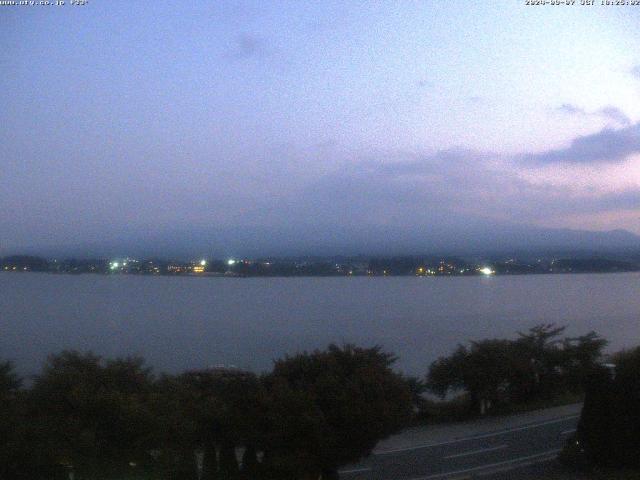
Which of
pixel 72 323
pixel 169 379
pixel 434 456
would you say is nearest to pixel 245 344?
pixel 72 323

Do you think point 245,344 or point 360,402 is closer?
point 360,402

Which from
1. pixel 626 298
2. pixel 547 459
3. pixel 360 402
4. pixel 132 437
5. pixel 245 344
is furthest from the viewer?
pixel 626 298

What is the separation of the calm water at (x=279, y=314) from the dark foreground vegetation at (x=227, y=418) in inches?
444

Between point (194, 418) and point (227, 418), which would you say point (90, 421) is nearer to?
point (194, 418)

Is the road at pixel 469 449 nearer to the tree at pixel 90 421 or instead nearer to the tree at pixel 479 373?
the tree at pixel 479 373

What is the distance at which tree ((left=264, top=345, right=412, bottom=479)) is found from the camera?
8.80 metres

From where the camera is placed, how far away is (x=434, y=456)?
1234 cm

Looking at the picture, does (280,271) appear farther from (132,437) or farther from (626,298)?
(132,437)

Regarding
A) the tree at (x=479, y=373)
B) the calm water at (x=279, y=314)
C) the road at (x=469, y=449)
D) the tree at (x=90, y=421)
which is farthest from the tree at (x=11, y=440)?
the calm water at (x=279, y=314)

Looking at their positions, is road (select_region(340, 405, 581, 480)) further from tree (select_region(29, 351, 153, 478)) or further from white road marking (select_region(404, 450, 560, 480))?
tree (select_region(29, 351, 153, 478))

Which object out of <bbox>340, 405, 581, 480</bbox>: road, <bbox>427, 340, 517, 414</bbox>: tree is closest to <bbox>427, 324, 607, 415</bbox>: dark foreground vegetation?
<bbox>427, 340, 517, 414</bbox>: tree

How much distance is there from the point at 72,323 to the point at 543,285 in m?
51.0

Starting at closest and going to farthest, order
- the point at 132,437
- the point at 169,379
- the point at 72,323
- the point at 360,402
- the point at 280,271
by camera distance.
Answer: the point at 132,437 → the point at 360,402 → the point at 169,379 → the point at 72,323 → the point at 280,271

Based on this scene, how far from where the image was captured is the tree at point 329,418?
346 inches
